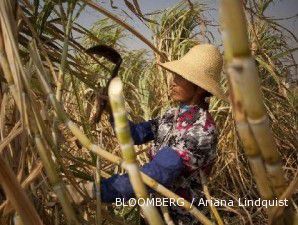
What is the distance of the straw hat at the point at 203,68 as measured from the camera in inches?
40.5

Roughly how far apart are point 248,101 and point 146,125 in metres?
1.07

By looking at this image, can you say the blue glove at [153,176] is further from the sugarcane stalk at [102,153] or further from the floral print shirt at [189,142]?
the sugarcane stalk at [102,153]

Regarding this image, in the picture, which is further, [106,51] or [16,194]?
[106,51]

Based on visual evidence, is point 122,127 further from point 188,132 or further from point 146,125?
point 146,125

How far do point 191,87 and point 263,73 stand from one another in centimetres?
152

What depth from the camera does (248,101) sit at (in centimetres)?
19

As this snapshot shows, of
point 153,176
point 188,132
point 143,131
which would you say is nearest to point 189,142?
point 188,132

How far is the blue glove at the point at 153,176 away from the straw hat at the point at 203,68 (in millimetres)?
212

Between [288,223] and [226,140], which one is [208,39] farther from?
[288,223]

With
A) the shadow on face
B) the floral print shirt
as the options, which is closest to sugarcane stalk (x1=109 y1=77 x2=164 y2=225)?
the floral print shirt

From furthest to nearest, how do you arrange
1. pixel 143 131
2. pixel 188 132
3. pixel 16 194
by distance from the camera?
pixel 143 131 → pixel 188 132 → pixel 16 194

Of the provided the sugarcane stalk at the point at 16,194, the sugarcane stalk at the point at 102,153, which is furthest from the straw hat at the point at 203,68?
the sugarcane stalk at the point at 16,194

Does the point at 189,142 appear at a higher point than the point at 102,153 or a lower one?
lower

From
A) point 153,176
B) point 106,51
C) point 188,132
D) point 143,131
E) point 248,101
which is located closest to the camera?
point 248,101
